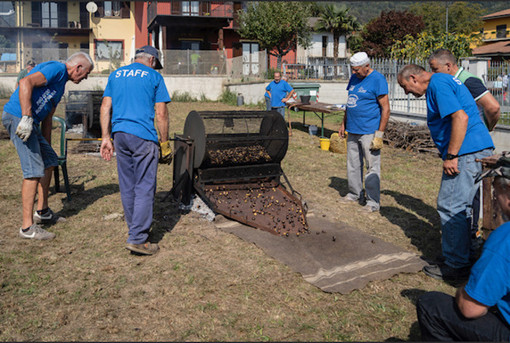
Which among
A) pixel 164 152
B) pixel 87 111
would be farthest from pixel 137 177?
pixel 87 111

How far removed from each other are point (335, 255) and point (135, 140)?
2409 mm

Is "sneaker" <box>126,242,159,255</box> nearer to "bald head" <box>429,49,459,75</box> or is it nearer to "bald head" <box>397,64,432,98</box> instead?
"bald head" <box>397,64,432,98</box>

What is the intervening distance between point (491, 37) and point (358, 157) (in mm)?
57149

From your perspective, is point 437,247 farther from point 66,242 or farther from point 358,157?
point 66,242

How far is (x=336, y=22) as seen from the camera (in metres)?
46.1

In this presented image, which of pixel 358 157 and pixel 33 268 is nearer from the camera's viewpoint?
pixel 33 268

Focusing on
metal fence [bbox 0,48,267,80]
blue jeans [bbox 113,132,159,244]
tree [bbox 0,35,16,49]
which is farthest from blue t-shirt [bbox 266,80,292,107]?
tree [bbox 0,35,16,49]

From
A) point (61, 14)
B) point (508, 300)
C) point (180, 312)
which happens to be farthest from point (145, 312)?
point (61, 14)

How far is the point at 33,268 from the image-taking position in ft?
15.3

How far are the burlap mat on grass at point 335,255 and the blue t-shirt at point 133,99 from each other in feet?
5.61

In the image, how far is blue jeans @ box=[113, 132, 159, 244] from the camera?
16.2 ft

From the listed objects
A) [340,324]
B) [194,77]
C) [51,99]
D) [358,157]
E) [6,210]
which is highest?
[194,77]

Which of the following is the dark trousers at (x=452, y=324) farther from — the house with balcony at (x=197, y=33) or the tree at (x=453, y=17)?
the tree at (x=453, y=17)

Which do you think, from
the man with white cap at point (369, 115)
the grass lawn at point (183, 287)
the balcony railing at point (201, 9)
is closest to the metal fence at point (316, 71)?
the balcony railing at point (201, 9)
